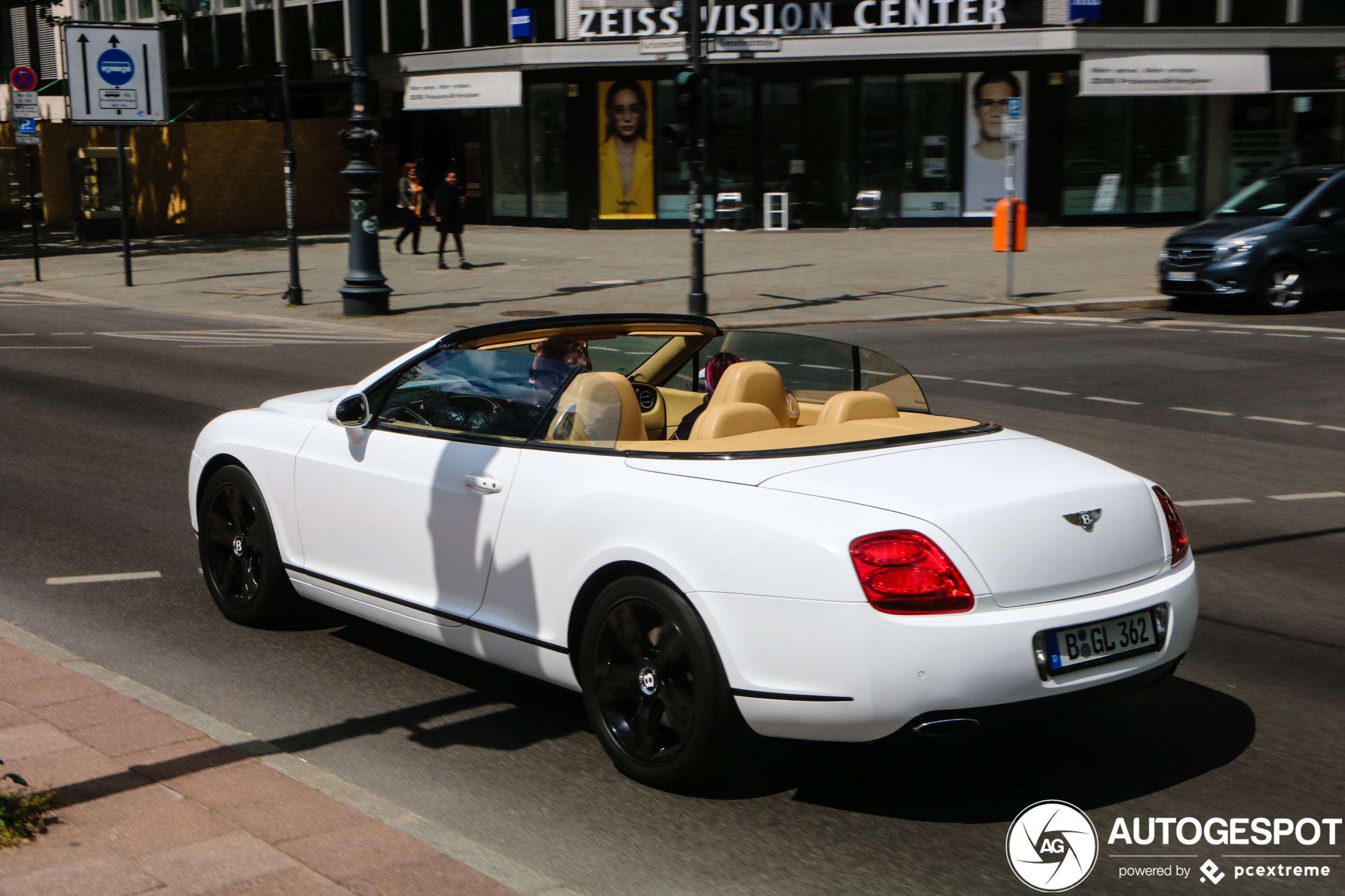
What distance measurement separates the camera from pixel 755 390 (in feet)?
16.8

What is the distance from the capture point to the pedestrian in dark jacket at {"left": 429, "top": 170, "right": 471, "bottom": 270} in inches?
1058

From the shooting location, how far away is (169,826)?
12.5 feet

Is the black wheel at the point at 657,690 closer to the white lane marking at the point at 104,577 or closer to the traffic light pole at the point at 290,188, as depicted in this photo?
the white lane marking at the point at 104,577

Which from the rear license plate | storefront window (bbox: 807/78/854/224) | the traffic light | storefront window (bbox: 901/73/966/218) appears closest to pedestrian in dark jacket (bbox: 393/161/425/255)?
storefront window (bbox: 807/78/854/224)

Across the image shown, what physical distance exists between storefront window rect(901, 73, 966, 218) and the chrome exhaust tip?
32268mm

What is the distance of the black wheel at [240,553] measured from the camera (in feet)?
19.3

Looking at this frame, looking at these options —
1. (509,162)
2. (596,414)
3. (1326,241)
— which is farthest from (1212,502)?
(509,162)

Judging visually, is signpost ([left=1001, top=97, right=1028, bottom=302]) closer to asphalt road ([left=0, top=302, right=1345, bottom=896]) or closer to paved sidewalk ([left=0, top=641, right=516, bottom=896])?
asphalt road ([left=0, top=302, right=1345, bottom=896])

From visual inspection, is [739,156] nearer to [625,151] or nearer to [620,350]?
[625,151]

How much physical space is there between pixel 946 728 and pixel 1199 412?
9163 millimetres

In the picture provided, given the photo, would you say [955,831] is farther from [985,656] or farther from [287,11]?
[287,11]

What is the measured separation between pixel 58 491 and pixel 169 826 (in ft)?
19.0

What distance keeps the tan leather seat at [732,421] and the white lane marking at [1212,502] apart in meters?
4.53

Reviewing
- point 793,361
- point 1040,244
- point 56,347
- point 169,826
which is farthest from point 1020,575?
point 1040,244
